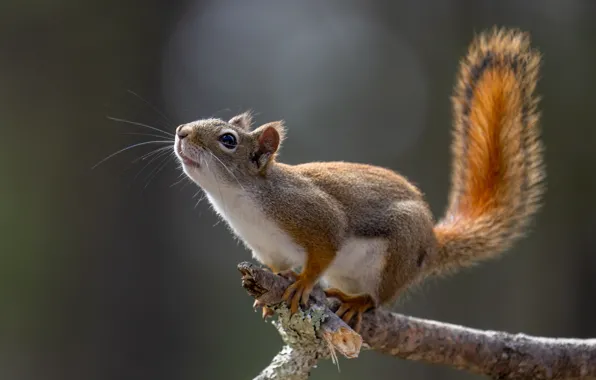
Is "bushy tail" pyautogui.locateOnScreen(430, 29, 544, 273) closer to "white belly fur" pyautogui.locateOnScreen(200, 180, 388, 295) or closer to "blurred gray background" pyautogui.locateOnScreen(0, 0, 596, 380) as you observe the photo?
"white belly fur" pyautogui.locateOnScreen(200, 180, 388, 295)

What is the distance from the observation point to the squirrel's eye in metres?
1.93

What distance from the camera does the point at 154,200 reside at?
4004 mm

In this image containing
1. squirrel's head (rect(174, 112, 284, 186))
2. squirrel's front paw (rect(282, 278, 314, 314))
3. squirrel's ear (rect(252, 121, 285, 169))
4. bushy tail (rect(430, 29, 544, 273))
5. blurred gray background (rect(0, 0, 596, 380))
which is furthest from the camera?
blurred gray background (rect(0, 0, 596, 380))

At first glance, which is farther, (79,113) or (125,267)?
(79,113)

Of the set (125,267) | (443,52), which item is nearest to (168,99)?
(125,267)

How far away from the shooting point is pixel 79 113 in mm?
4145

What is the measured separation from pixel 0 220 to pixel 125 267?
1.73 meters

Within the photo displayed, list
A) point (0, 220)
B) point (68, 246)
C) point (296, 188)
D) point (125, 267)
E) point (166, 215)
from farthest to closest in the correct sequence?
point (0, 220), point (68, 246), point (166, 215), point (125, 267), point (296, 188)

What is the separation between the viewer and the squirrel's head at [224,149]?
6.06 feet

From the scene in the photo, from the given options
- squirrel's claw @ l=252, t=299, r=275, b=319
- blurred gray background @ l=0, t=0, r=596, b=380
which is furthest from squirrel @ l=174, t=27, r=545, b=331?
blurred gray background @ l=0, t=0, r=596, b=380

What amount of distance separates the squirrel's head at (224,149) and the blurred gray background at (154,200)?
3.09 feet

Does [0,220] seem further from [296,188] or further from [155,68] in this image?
[296,188]

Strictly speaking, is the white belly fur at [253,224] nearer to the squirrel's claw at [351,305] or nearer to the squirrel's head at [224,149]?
the squirrel's head at [224,149]

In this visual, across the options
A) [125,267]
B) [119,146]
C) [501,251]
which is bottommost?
[501,251]
